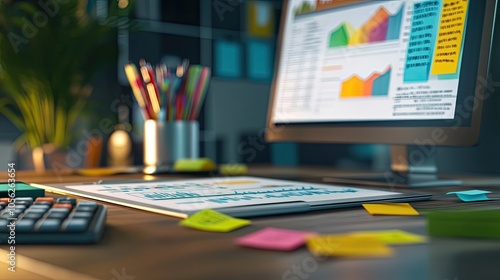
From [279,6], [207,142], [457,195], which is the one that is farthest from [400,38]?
[279,6]

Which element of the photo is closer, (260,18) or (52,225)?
(52,225)

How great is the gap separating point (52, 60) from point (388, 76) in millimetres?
1436

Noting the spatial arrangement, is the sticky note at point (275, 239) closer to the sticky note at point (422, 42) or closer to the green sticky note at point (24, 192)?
the green sticky note at point (24, 192)

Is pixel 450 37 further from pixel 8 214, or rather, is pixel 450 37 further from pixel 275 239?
pixel 8 214

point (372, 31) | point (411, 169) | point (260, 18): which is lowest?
point (411, 169)

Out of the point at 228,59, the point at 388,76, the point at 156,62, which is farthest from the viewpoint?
the point at 228,59

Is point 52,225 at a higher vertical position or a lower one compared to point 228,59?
lower

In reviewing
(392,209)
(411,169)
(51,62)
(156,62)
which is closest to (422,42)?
(411,169)

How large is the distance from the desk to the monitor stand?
0.49 meters

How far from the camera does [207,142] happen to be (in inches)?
158

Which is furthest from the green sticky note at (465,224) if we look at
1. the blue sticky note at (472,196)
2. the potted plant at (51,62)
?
the potted plant at (51,62)

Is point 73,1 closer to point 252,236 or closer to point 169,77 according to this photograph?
point 169,77

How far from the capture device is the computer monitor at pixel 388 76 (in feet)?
3.28

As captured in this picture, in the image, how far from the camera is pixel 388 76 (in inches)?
45.0
